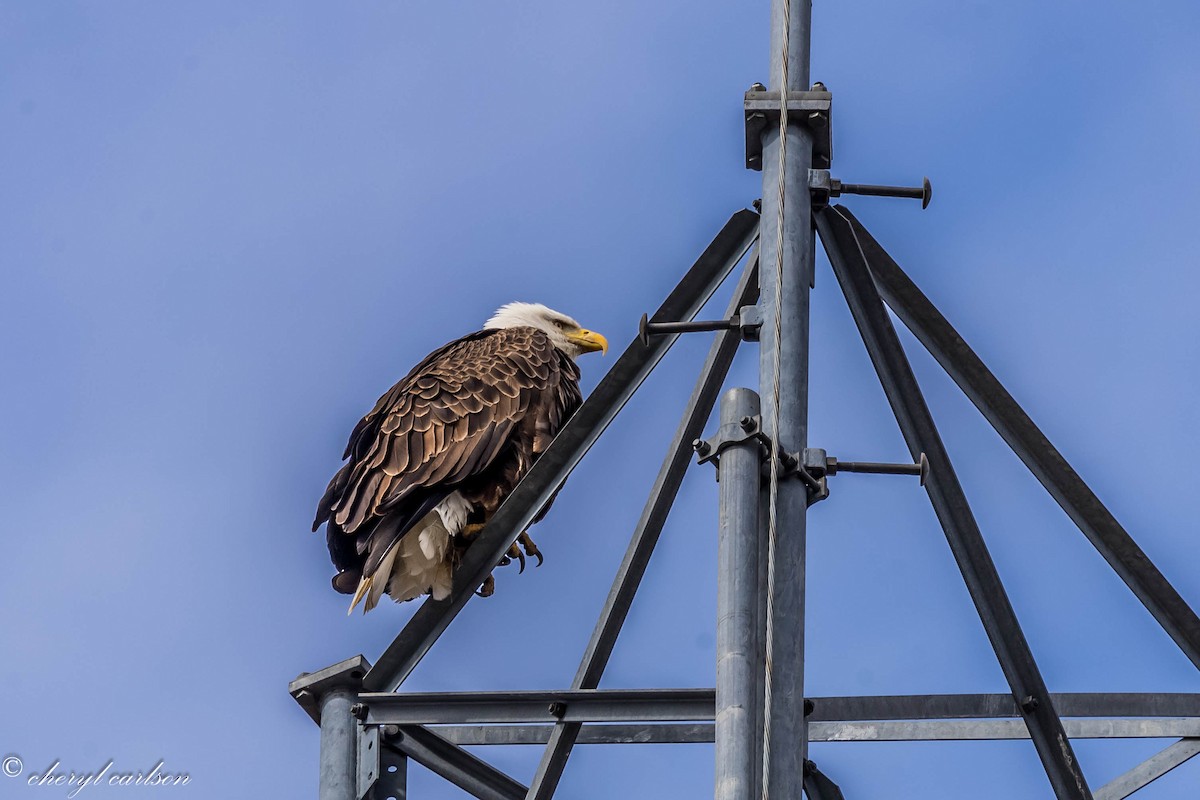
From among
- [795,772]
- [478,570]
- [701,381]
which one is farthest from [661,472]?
[795,772]

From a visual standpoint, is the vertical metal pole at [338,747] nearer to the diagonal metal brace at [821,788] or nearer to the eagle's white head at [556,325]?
the diagonal metal brace at [821,788]

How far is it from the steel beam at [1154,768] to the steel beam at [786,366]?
1.88 meters

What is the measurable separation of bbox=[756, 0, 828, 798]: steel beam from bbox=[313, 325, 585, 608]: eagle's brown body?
6.55ft

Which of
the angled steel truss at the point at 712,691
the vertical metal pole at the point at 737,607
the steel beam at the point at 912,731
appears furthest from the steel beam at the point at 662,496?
the vertical metal pole at the point at 737,607

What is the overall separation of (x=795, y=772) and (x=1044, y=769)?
153cm

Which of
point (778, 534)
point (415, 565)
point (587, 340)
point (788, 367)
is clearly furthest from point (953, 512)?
point (587, 340)

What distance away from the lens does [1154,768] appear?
6164 mm

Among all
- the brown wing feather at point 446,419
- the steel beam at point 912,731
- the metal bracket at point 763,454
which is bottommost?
the steel beam at point 912,731

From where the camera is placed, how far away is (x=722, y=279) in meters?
6.21

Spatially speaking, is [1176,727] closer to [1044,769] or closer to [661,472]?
[1044,769]

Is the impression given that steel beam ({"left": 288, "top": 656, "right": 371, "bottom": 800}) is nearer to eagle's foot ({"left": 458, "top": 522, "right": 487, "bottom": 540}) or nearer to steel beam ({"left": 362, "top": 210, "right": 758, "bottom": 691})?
steel beam ({"left": 362, "top": 210, "right": 758, "bottom": 691})

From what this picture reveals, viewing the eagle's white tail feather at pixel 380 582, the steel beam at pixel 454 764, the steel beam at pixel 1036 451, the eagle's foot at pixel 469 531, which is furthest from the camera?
the eagle's foot at pixel 469 531

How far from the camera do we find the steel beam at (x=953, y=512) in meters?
5.67

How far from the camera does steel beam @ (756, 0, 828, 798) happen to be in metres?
4.61
